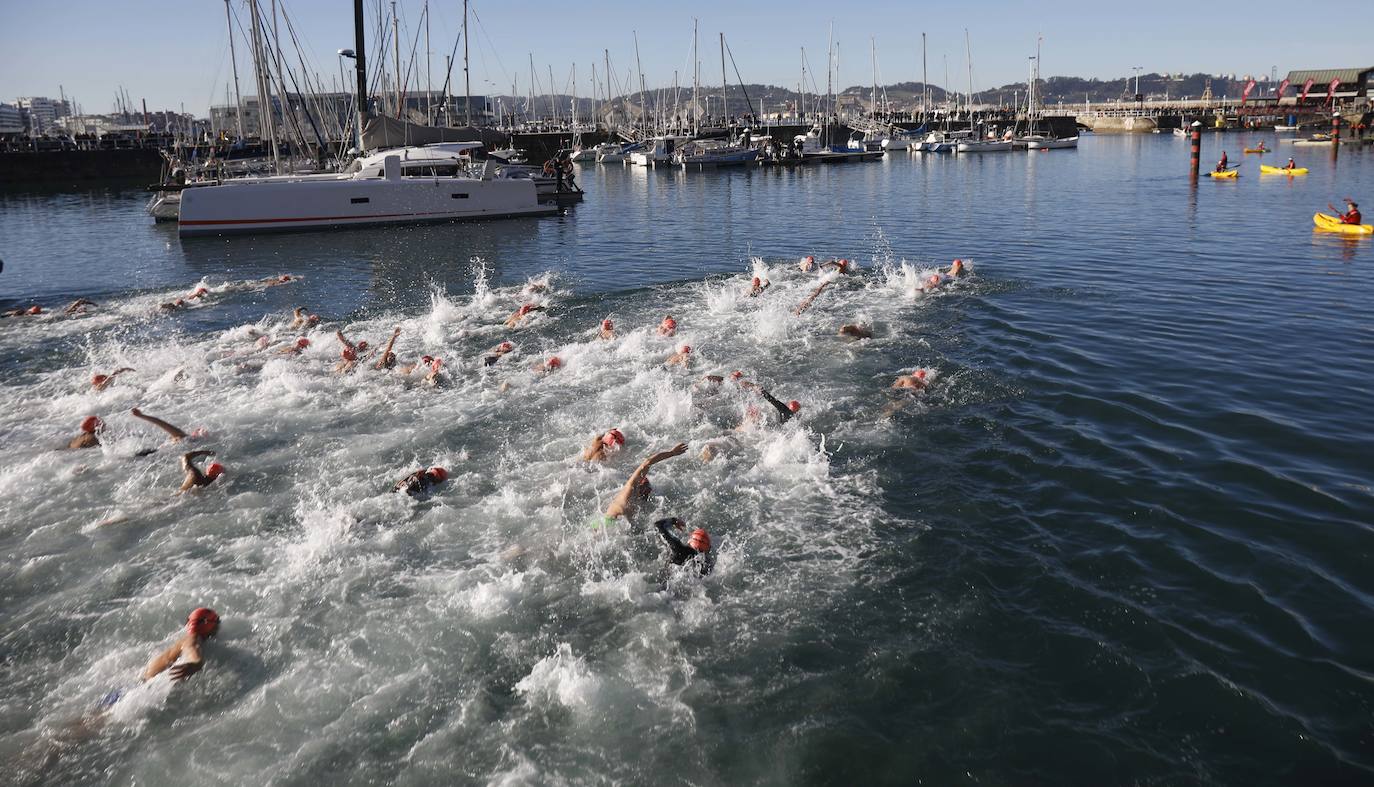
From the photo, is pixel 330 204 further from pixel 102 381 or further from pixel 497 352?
pixel 497 352

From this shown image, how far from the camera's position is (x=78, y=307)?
23.2 m

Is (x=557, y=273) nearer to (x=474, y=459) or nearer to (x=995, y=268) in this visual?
(x=995, y=268)

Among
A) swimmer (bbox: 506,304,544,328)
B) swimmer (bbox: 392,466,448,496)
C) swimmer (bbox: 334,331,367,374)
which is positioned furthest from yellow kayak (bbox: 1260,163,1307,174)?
swimmer (bbox: 392,466,448,496)

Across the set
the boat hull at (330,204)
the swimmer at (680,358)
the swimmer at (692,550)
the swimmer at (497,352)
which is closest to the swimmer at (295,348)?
the swimmer at (497,352)

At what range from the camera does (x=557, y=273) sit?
2831 centimetres

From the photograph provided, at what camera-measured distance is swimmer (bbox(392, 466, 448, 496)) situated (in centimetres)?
1067

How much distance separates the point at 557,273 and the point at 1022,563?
2217 centimetres

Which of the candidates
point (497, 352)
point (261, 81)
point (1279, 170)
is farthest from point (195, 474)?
point (1279, 170)

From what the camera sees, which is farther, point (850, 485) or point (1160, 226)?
point (1160, 226)

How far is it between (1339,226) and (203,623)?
37.3 m

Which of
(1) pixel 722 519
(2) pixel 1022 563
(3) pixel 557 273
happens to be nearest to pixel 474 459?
(1) pixel 722 519

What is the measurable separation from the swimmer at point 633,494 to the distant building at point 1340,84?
5657 inches

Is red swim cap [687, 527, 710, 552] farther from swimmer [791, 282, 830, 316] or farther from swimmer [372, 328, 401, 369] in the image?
swimmer [791, 282, 830, 316]

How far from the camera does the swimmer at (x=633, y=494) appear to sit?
980cm
